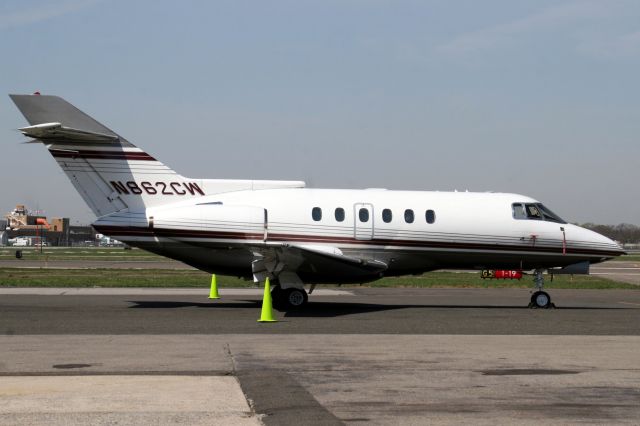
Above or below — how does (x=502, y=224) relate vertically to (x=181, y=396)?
above

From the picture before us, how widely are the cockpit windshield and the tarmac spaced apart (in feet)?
9.81

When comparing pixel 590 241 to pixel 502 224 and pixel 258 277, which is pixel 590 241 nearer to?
pixel 502 224

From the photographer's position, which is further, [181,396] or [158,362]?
[158,362]

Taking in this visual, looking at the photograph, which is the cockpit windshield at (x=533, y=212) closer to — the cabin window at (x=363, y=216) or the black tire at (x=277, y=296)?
the cabin window at (x=363, y=216)

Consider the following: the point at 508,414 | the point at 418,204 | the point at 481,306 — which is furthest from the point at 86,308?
the point at 508,414

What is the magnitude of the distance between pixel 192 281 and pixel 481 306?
15.2 metres

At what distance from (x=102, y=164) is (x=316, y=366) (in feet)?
39.1

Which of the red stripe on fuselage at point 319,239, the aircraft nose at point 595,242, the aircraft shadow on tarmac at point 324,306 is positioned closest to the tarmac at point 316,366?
the aircraft shadow on tarmac at point 324,306

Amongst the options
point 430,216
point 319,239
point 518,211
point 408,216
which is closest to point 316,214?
point 319,239

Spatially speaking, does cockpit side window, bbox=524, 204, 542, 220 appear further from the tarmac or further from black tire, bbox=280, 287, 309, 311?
black tire, bbox=280, 287, 309, 311

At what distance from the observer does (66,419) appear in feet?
26.8

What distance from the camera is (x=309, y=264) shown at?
21516mm

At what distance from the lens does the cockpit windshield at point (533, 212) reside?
23855 millimetres

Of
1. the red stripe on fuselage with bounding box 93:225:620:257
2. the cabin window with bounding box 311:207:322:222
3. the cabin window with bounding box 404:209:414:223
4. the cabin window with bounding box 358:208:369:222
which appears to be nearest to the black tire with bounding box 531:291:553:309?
the red stripe on fuselage with bounding box 93:225:620:257
